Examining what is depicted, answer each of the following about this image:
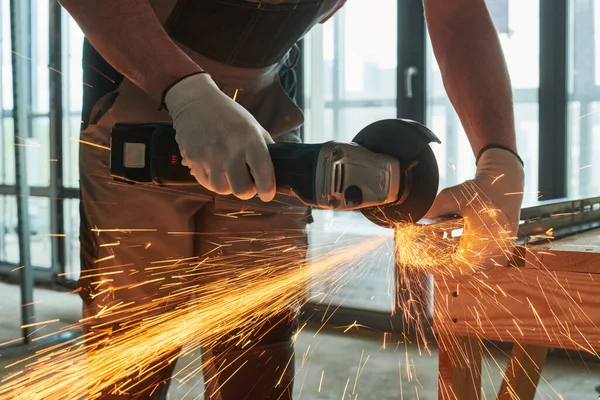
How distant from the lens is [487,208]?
1361mm

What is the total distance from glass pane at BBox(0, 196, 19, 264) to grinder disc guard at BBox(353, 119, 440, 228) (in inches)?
217

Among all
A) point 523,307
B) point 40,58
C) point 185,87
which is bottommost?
point 523,307

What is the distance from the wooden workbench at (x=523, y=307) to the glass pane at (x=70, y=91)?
4.34 m

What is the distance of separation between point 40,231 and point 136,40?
15.7ft

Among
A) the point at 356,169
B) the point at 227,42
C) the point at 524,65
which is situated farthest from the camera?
the point at 524,65

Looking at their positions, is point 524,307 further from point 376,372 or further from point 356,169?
point 376,372

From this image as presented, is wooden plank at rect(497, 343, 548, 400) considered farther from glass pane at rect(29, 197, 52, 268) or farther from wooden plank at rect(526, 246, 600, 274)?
glass pane at rect(29, 197, 52, 268)

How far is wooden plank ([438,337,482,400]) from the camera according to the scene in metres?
1.24

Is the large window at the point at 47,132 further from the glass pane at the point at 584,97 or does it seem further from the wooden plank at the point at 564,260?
the wooden plank at the point at 564,260

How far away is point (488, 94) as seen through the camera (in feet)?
5.08

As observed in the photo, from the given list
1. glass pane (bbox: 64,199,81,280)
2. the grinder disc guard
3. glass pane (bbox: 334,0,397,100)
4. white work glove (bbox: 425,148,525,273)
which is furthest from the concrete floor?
the grinder disc guard

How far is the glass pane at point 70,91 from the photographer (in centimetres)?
502

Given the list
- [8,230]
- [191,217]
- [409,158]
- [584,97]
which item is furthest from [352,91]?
[8,230]

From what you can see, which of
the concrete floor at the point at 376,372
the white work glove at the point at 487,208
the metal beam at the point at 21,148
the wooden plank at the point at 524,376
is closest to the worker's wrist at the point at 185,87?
the white work glove at the point at 487,208
